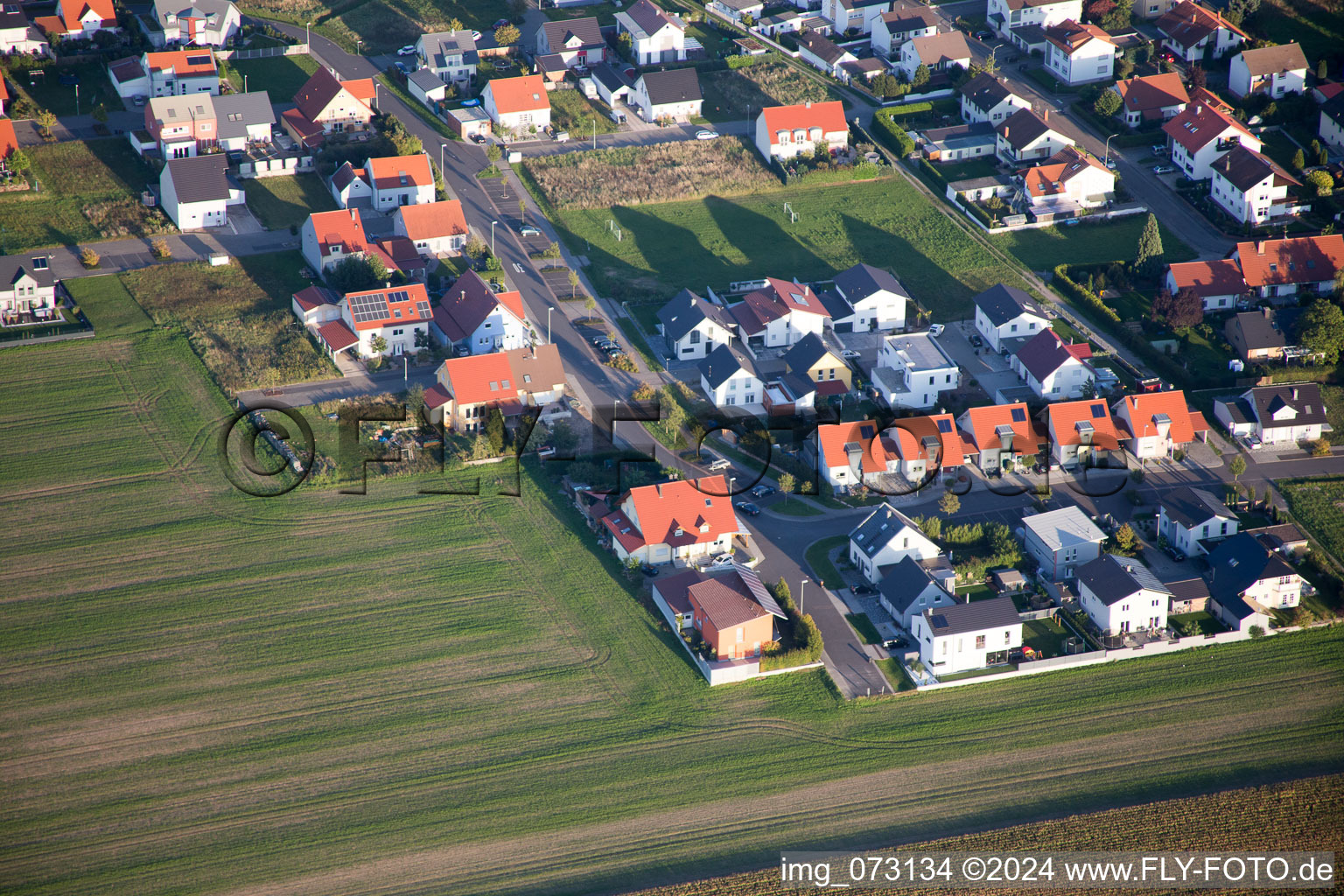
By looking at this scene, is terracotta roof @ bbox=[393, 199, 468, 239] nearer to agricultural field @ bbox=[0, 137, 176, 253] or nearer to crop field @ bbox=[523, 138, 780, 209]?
crop field @ bbox=[523, 138, 780, 209]

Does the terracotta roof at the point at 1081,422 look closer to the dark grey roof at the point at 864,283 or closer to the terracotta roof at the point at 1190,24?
the dark grey roof at the point at 864,283

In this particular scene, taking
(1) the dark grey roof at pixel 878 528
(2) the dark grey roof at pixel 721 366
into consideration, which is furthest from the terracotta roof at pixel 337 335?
(1) the dark grey roof at pixel 878 528

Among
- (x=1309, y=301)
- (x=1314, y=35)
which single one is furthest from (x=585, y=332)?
(x=1314, y=35)

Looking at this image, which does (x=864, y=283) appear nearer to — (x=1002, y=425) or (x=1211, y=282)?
(x=1002, y=425)

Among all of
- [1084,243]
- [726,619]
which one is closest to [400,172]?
[1084,243]

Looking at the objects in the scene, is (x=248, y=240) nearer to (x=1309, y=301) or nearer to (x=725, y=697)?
(x=725, y=697)
